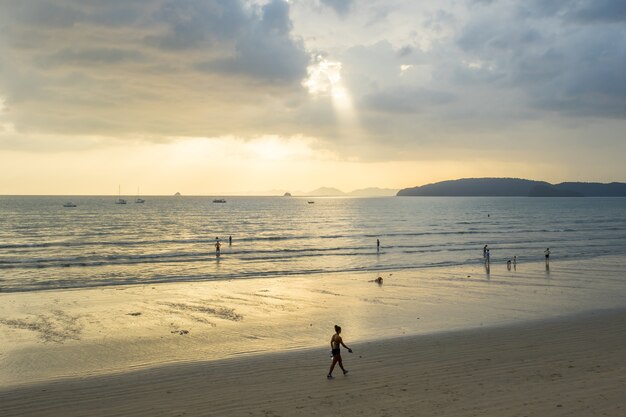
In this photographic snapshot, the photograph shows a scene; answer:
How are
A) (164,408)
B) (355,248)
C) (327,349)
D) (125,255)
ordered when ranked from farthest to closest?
1. (355,248)
2. (125,255)
3. (327,349)
4. (164,408)

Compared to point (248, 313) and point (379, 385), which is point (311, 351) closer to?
point (379, 385)

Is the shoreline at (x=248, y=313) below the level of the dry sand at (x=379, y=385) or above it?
below

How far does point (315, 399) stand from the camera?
1416cm

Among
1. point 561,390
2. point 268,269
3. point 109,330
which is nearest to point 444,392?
point 561,390

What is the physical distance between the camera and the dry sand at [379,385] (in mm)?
13430

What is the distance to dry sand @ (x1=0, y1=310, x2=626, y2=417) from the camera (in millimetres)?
13430

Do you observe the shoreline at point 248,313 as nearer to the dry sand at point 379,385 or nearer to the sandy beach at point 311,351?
the sandy beach at point 311,351

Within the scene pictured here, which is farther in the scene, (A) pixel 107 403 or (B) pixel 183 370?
(B) pixel 183 370

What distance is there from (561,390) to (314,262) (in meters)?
36.6

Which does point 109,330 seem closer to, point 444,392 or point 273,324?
point 273,324

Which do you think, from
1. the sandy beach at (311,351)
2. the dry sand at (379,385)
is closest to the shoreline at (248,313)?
the sandy beach at (311,351)

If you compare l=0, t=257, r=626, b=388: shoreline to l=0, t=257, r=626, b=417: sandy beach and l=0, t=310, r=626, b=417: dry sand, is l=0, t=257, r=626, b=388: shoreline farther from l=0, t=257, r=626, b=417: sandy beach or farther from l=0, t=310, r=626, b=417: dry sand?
l=0, t=310, r=626, b=417: dry sand

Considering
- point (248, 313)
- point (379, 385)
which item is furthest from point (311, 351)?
point (248, 313)

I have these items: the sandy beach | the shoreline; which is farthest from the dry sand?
the shoreline
